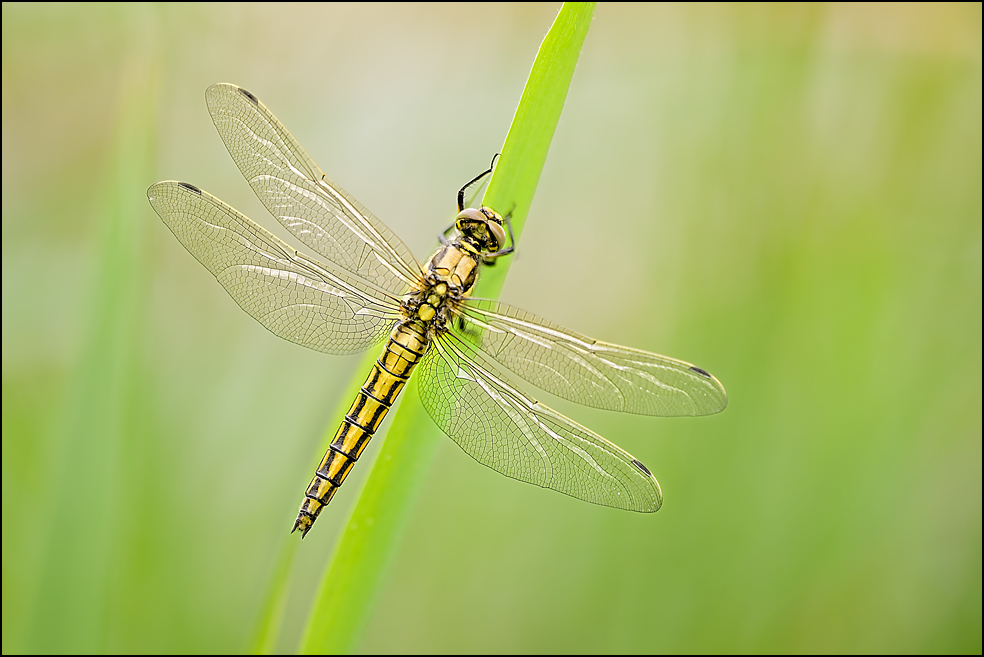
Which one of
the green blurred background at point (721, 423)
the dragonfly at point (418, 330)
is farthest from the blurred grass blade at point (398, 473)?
the green blurred background at point (721, 423)

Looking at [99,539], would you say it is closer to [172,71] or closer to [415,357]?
[415,357]

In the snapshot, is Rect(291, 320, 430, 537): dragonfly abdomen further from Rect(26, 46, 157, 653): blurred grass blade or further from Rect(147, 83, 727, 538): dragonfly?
Rect(26, 46, 157, 653): blurred grass blade

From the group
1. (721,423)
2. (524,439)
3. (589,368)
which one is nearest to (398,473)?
(524,439)

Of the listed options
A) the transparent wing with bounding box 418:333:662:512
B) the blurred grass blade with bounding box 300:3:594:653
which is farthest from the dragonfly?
the blurred grass blade with bounding box 300:3:594:653

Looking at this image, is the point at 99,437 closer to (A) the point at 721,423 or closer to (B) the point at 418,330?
(B) the point at 418,330

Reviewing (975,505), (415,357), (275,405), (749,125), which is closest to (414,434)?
(415,357)

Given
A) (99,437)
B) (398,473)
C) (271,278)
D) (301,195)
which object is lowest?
(99,437)

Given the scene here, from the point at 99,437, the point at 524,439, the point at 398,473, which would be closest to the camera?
the point at 398,473
